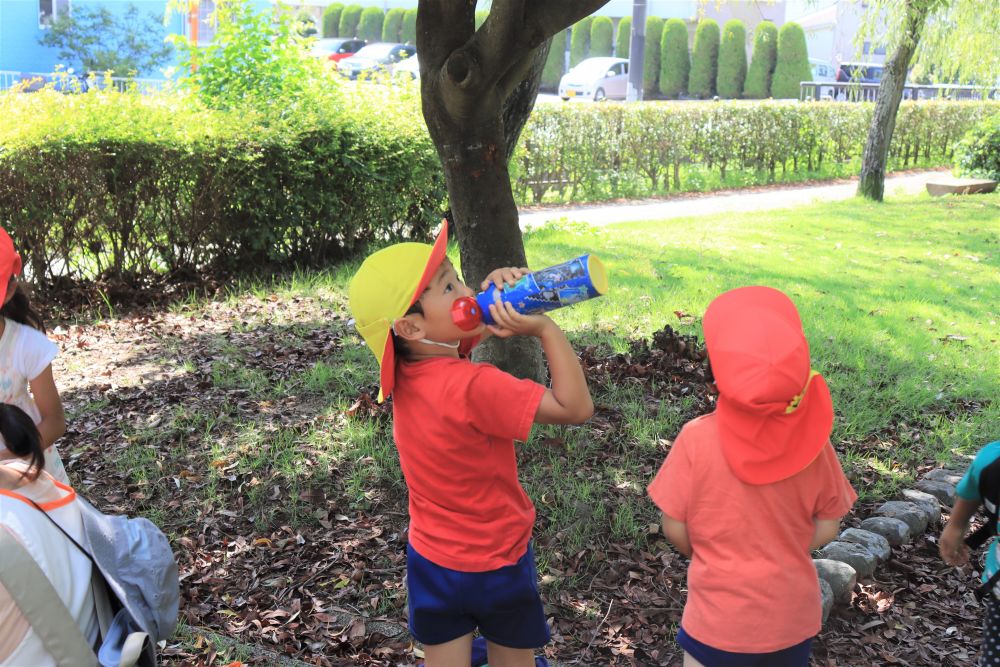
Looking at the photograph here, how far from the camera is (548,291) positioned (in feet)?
7.71

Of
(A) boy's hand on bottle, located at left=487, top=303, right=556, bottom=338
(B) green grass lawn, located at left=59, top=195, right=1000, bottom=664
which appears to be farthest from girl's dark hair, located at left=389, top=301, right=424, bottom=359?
(B) green grass lawn, located at left=59, top=195, right=1000, bottom=664

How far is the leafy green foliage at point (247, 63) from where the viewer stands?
9484mm

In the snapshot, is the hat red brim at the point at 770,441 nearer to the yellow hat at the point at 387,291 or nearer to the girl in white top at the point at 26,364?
the yellow hat at the point at 387,291

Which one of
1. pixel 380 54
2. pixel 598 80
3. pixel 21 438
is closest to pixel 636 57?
pixel 598 80

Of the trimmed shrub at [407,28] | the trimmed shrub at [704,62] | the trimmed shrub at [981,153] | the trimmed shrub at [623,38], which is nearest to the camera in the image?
the trimmed shrub at [981,153]

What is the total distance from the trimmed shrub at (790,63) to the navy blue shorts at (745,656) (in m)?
36.2

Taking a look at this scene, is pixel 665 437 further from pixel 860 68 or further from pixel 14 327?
pixel 860 68

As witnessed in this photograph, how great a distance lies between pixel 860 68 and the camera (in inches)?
566

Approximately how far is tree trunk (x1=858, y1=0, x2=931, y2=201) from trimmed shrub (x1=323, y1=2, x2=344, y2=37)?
3690cm

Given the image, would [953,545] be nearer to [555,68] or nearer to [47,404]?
[47,404]

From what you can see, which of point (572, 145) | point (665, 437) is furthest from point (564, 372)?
point (572, 145)

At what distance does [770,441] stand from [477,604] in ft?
2.89

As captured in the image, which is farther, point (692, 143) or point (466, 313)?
point (692, 143)

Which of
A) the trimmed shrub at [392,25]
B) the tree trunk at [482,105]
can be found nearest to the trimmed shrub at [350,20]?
the trimmed shrub at [392,25]
